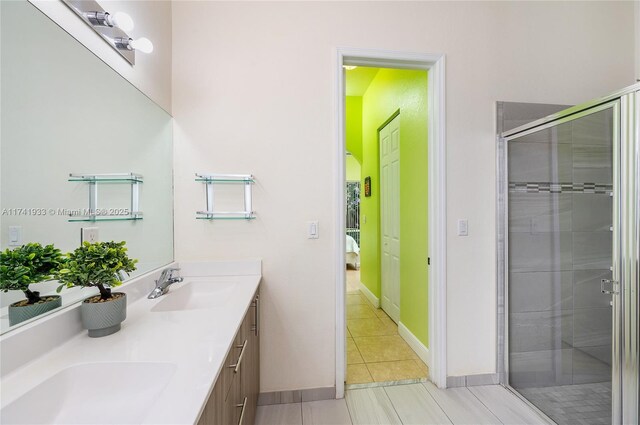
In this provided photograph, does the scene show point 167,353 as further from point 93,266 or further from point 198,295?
point 198,295

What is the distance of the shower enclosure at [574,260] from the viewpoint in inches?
52.5

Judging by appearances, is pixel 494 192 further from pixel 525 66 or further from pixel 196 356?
pixel 196 356

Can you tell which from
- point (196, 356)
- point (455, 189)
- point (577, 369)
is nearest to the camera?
point (196, 356)

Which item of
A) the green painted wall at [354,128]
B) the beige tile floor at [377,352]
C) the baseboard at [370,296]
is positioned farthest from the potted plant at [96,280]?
the green painted wall at [354,128]

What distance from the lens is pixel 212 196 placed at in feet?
6.08

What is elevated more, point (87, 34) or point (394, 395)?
point (87, 34)

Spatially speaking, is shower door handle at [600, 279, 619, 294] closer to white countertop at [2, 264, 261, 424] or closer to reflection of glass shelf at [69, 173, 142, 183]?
white countertop at [2, 264, 261, 424]

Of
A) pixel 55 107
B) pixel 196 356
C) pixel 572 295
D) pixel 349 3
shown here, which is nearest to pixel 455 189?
pixel 572 295

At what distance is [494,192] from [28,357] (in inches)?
100.0

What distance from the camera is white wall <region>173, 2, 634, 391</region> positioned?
6.05 feet

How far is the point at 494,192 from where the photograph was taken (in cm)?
206

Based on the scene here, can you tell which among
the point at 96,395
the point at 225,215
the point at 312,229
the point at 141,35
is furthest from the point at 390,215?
the point at 96,395

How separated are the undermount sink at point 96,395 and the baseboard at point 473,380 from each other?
2.01m

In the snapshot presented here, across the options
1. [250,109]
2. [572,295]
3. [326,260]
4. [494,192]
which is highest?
[250,109]
